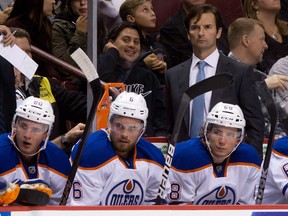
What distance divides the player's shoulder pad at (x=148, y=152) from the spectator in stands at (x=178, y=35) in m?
Result: 0.91

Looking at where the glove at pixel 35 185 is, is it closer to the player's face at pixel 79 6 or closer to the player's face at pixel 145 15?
the player's face at pixel 145 15

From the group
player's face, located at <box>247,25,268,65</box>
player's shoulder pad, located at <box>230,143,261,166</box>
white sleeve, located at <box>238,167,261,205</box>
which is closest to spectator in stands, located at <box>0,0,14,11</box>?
player's face, located at <box>247,25,268,65</box>

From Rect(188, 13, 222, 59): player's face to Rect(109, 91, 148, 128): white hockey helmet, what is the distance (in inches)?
30.6

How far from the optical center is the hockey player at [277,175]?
285 inches

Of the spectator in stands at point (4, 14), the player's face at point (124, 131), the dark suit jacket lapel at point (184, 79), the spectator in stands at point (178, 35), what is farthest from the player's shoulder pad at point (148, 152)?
the spectator in stands at point (4, 14)

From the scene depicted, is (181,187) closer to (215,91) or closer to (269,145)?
(269,145)

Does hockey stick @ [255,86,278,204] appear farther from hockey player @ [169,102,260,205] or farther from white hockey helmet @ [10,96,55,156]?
white hockey helmet @ [10,96,55,156]

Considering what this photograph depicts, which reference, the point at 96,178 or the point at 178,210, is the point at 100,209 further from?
the point at 96,178

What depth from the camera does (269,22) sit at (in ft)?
27.5

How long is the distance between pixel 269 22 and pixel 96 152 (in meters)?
2.00

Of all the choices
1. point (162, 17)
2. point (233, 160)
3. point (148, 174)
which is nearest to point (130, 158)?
point (148, 174)

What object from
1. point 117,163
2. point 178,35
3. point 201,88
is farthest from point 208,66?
point 117,163

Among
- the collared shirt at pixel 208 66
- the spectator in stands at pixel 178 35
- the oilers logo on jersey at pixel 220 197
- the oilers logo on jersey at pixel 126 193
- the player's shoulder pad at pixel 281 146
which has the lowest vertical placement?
the oilers logo on jersey at pixel 220 197

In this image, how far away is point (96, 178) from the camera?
695cm
